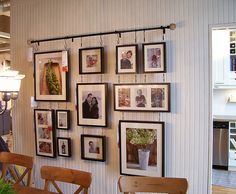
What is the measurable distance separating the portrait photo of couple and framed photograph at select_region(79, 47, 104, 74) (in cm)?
25

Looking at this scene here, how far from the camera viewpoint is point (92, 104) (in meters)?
2.58

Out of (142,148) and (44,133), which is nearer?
(142,148)

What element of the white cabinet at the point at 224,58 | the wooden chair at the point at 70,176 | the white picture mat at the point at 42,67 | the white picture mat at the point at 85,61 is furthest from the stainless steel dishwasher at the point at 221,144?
the wooden chair at the point at 70,176

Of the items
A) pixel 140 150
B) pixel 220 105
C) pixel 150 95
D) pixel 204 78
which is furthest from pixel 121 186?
pixel 220 105

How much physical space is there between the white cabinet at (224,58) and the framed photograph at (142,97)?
2.30 m

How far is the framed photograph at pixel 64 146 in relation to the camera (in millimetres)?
2740

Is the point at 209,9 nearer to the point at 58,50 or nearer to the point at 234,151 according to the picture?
the point at 58,50

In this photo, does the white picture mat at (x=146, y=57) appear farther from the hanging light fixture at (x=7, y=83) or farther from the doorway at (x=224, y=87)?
the doorway at (x=224, y=87)

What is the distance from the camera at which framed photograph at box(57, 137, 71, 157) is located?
2.74 m

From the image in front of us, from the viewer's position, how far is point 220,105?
15.1ft

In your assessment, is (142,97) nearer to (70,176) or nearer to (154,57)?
(154,57)

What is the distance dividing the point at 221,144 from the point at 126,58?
8.97 ft

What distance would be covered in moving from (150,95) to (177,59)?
1.35ft

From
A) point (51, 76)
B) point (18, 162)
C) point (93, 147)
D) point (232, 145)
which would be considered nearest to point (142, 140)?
point (93, 147)
